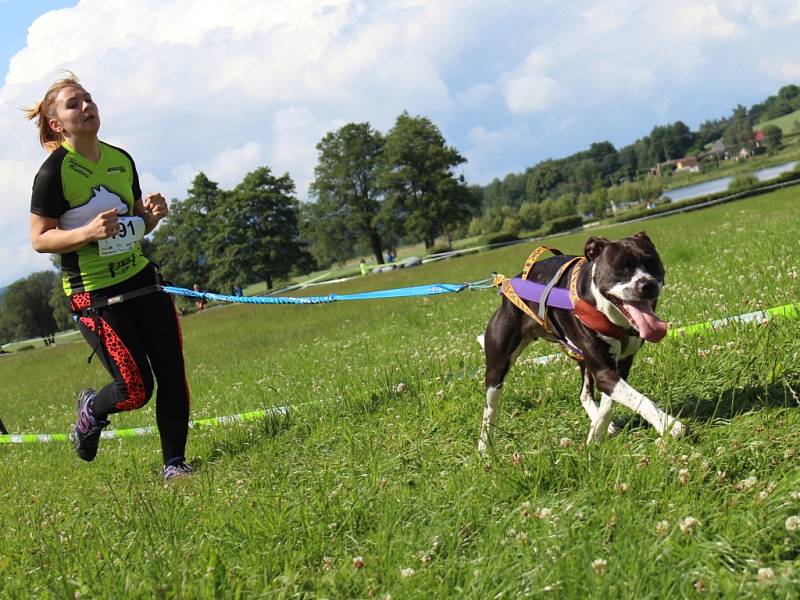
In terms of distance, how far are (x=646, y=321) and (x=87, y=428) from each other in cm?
430

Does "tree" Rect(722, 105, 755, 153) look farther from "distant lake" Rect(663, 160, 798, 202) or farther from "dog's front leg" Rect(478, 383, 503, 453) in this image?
"dog's front leg" Rect(478, 383, 503, 453)

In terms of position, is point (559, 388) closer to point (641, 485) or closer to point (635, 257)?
point (635, 257)

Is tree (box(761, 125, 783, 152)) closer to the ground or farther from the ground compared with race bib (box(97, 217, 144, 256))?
farther from the ground

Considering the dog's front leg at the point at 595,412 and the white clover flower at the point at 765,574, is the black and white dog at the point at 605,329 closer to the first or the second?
the dog's front leg at the point at 595,412

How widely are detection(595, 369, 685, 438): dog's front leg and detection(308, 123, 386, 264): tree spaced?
240 feet

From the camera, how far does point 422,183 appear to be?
75875 millimetres

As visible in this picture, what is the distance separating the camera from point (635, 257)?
369 centimetres

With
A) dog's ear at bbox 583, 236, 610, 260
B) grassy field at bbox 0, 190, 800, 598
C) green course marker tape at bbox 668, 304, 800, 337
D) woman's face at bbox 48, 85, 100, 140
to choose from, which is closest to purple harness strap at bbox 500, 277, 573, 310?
dog's ear at bbox 583, 236, 610, 260

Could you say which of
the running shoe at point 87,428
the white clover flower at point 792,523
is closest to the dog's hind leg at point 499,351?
the white clover flower at point 792,523

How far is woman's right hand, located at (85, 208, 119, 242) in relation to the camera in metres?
4.44

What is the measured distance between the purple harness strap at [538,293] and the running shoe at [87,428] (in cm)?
341

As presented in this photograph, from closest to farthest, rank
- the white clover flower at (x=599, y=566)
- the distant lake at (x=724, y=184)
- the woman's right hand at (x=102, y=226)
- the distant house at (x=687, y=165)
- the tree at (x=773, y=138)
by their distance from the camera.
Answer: the white clover flower at (x=599, y=566)
the woman's right hand at (x=102, y=226)
the distant lake at (x=724, y=184)
the tree at (x=773, y=138)
the distant house at (x=687, y=165)

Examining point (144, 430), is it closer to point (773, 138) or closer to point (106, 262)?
point (106, 262)

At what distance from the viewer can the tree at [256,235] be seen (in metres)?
71.6
